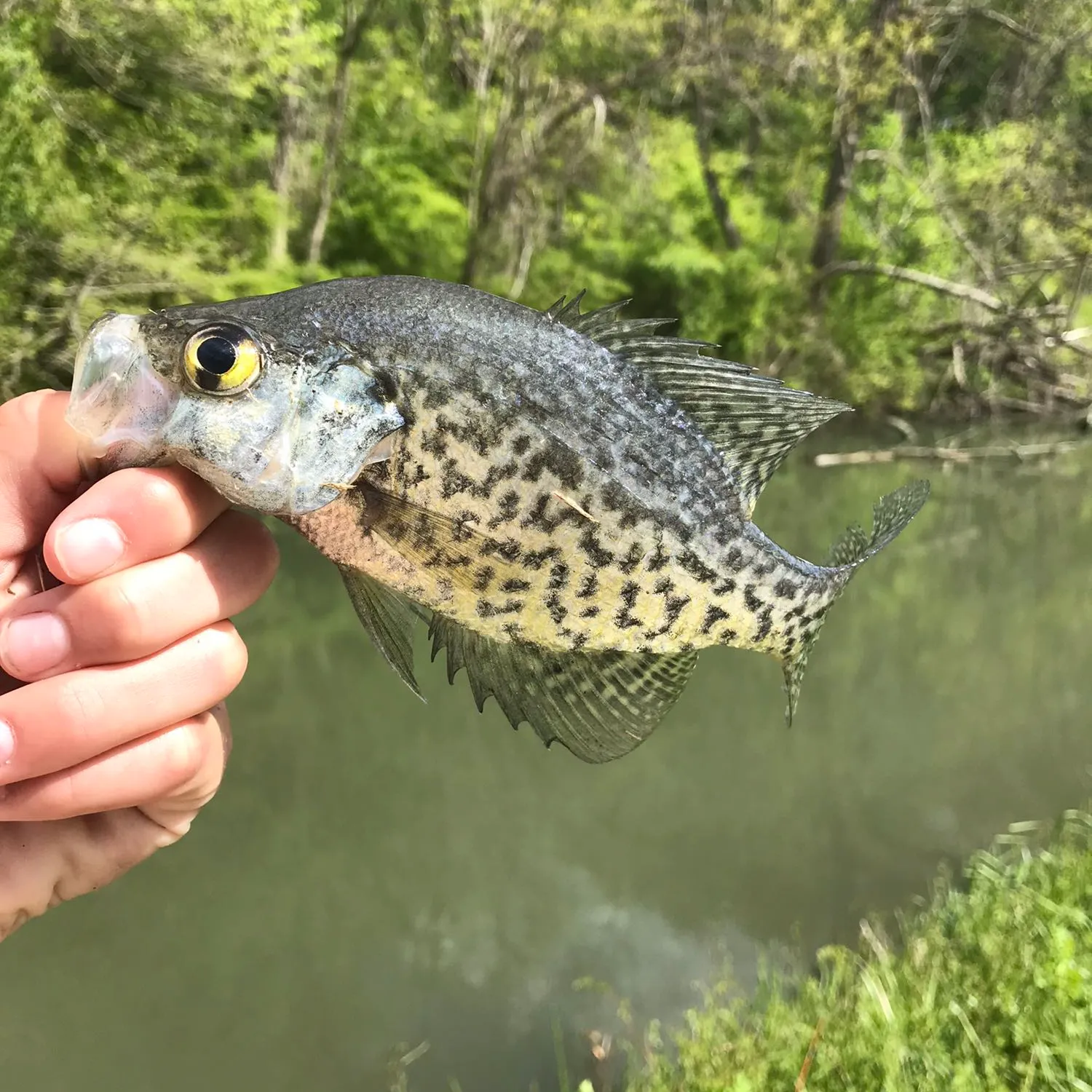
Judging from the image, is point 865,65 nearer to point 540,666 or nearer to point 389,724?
point 389,724

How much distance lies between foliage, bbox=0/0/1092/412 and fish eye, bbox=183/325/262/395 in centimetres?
947

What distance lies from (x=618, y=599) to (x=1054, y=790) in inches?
270

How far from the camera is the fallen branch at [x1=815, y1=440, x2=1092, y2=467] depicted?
581 inches

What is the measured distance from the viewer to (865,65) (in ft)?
55.3

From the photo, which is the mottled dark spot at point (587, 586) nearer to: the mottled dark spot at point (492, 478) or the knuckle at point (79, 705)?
the mottled dark spot at point (492, 478)

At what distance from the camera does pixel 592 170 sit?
16.2 metres

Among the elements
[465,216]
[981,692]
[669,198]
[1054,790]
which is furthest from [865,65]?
[1054,790]

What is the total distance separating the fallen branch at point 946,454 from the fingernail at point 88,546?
14.5 m

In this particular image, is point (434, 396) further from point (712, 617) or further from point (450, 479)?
point (712, 617)

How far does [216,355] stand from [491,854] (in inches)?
216

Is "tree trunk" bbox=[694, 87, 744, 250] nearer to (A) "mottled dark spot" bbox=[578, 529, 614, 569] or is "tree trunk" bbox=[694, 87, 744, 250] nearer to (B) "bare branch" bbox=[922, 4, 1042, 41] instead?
(B) "bare branch" bbox=[922, 4, 1042, 41]

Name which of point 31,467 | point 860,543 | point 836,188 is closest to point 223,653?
point 31,467

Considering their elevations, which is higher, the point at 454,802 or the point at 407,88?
the point at 407,88

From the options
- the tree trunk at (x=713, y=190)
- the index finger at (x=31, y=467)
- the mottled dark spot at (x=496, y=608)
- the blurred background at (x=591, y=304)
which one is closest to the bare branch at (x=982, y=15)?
the blurred background at (x=591, y=304)
